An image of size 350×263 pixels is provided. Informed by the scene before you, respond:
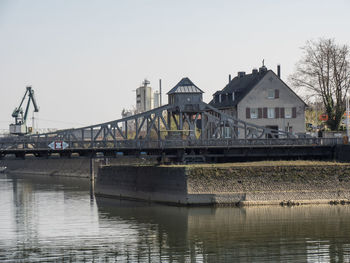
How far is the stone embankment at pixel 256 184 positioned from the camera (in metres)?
71.7

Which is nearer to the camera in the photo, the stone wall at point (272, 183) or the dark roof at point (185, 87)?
the stone wall at point (272, 183)

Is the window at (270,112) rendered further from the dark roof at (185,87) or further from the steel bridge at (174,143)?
the dark roof at (185,87)

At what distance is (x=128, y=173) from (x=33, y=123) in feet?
343

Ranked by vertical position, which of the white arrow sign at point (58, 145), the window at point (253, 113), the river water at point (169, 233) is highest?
the window at point (253, 113)

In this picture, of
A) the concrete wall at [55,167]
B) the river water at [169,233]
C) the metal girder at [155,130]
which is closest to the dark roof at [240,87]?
the metal girder at [155,130]

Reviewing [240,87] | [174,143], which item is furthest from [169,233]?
[240,87]

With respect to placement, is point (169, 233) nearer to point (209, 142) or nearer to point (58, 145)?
point (58, 145)

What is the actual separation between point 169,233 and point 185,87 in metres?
36.2

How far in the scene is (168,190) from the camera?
246 ft

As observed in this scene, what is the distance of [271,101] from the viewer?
4412 inches

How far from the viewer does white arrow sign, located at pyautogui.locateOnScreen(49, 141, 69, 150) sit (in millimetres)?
77500

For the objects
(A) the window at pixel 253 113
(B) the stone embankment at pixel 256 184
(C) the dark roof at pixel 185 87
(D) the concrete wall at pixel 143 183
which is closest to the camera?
(B) the stone embankment at pixel 256 184

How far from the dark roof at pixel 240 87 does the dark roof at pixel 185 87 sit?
1933 cm

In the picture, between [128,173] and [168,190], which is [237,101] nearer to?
[128,173]
